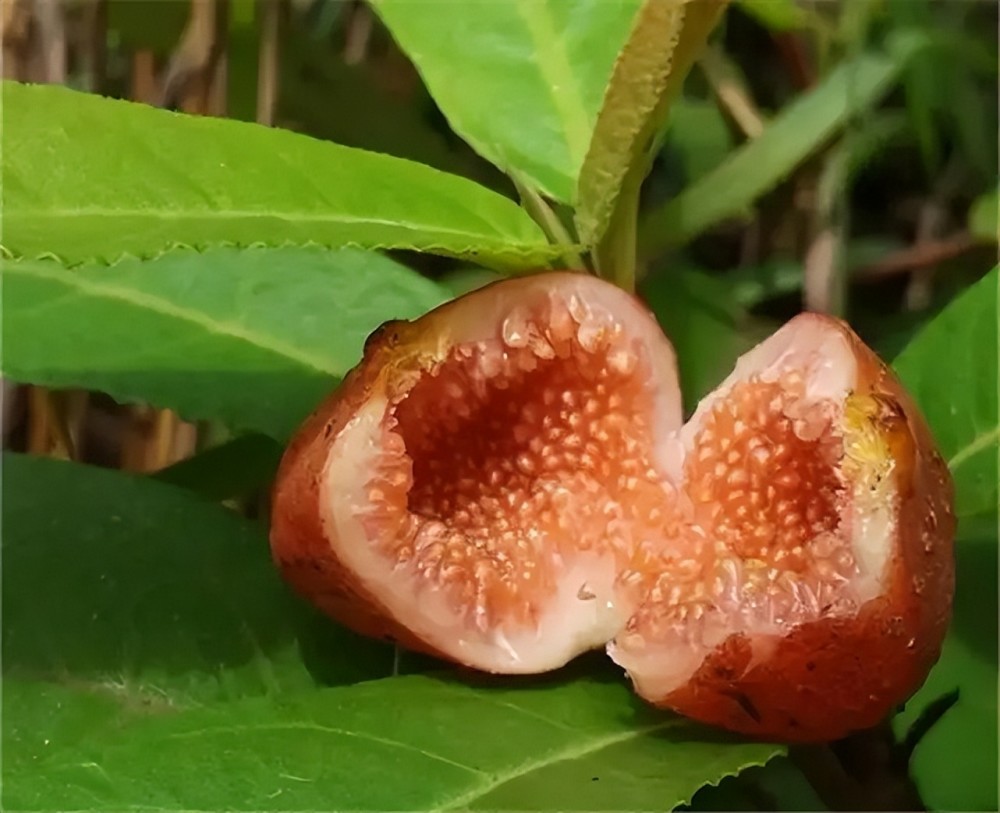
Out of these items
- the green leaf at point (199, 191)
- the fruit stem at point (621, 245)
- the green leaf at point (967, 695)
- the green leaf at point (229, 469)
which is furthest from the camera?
the green leaf at point (229, 469)

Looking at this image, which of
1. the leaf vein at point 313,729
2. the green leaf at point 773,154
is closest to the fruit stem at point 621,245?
the leaf vein at point 313,729

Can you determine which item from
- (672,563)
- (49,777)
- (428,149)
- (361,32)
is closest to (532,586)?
(672,563)

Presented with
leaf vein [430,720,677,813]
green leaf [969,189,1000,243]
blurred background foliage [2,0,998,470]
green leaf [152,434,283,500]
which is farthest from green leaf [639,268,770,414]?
leaf vein [430,720,677,813]

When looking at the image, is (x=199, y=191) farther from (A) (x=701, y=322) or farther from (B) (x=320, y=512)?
(A) (x=701, y=322)

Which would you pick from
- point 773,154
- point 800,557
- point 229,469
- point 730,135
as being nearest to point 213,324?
point 229,469

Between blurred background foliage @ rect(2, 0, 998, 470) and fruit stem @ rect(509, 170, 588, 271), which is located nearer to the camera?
fruit stem @ rect(509, 170, 588, 271)

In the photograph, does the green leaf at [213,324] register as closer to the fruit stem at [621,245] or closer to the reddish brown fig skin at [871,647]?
the fruit stem at [621,245]

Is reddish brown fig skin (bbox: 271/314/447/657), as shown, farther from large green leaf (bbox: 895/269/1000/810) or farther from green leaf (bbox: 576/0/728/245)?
large green leaf (bbox: 895/269/1000/810)
